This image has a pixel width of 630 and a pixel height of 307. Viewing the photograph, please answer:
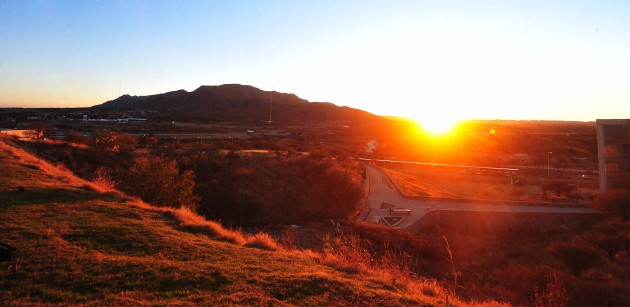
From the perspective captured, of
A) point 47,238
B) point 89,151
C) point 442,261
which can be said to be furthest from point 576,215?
point 89,151

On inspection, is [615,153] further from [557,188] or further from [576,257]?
[576,257]

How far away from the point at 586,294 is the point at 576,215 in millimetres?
18449

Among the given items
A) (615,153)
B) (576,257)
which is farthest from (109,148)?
(615,153)

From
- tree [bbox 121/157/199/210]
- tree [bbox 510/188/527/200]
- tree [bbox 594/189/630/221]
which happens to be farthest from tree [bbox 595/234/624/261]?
tree [bbox 121/157/199/210]

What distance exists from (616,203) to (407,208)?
15.7m

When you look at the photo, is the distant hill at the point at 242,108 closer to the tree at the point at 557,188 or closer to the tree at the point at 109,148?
the tree at the point at 109,148

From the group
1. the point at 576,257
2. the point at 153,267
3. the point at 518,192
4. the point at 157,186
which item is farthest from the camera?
the point at 518,192

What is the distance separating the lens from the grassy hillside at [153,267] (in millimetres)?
6516

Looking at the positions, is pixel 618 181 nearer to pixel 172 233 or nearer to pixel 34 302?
pixel 172 233

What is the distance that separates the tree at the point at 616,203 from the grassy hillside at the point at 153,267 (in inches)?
1188

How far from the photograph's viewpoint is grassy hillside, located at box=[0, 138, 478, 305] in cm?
652

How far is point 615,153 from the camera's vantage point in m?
38.3

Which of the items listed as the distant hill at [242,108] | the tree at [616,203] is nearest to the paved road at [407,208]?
the tree at [616,203]

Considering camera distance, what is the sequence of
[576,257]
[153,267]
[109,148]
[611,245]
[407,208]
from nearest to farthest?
[153,267] → [576,257] → [611,245] → [407,208] → [109,148]
